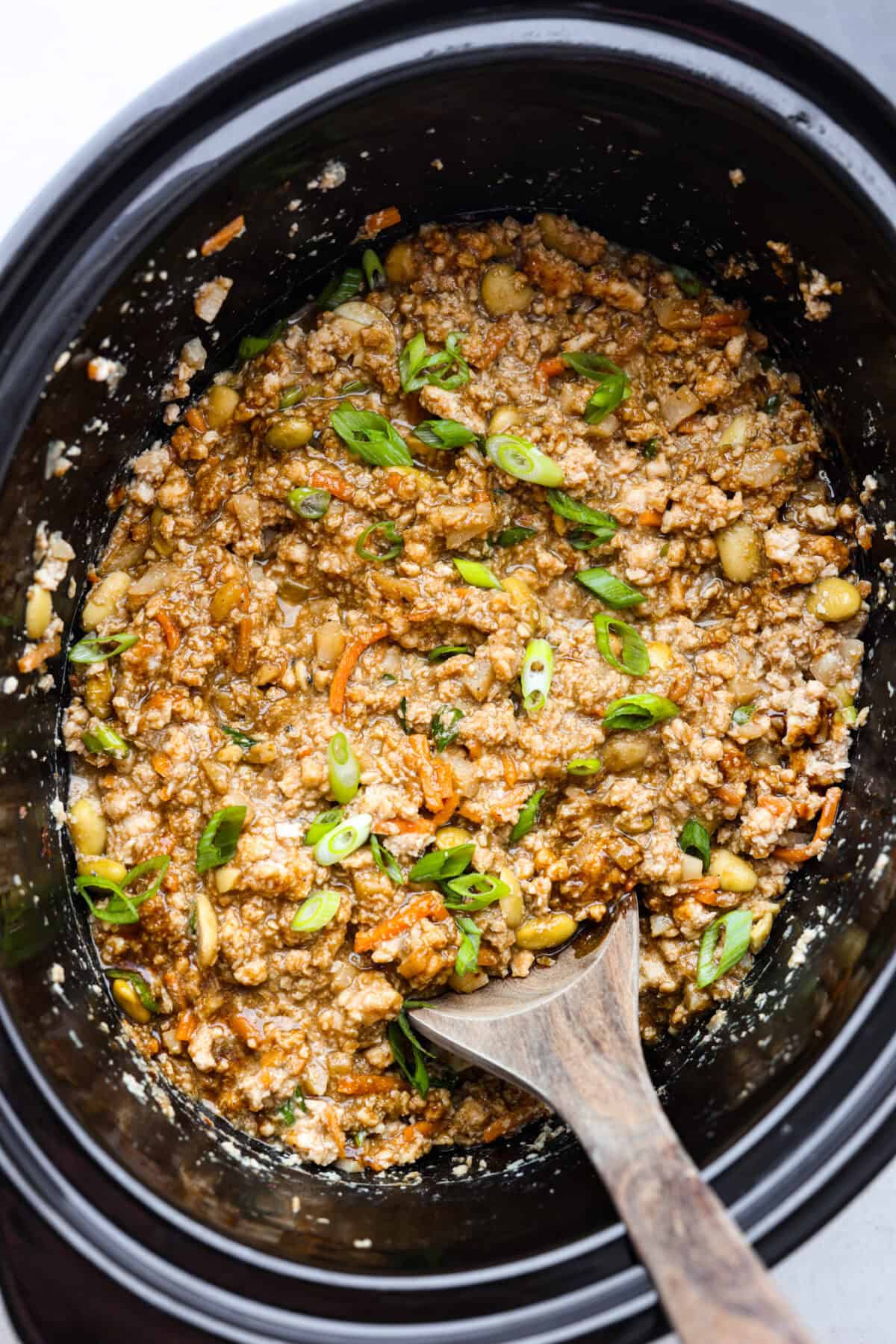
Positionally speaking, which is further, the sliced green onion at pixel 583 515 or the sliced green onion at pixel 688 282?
the sliced green onion at pixel 688 282

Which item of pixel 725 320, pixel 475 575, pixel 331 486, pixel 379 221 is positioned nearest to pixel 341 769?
pixel 475 575

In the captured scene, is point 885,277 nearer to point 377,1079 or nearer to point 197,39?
point 197,39

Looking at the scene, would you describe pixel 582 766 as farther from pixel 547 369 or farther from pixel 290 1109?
pixel 290 1109

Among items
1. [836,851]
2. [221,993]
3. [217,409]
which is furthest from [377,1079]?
[217,409]

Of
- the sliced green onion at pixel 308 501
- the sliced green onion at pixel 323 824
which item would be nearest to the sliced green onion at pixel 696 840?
the sliced green onion at pixel 323 824

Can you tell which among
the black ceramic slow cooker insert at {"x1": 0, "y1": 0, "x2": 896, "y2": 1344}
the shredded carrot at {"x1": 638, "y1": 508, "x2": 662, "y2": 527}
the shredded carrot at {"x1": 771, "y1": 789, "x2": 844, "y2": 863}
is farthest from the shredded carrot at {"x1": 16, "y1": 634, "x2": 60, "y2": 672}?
the shredded carrot at {"x1": 771, "y1": 789, "x2": 844, "y2": 863}

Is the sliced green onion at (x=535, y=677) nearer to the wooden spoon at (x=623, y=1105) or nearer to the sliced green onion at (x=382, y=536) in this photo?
the sliced green onion at (x=382, y=536)
